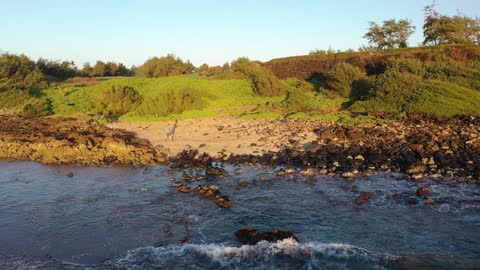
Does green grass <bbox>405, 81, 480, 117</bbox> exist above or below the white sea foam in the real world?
above

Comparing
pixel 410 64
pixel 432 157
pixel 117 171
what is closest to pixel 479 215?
Result: pixel 432 157

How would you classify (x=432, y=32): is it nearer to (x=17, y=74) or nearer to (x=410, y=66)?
(x=410, y=66)

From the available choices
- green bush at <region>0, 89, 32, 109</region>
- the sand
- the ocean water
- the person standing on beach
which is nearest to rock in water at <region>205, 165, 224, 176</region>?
the ocean water

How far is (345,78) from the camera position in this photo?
22.1 metres

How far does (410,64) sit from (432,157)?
29.4ft

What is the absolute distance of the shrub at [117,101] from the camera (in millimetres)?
23797

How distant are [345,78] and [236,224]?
1457 centimetres

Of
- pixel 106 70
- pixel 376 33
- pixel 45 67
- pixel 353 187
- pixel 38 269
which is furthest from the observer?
pixel 106 70

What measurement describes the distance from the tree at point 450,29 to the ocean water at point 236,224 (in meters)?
19.5

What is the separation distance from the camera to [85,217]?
10180 millimetres

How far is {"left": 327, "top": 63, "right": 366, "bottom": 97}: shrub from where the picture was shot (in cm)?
2192

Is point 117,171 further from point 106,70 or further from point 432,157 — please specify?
point 106,70

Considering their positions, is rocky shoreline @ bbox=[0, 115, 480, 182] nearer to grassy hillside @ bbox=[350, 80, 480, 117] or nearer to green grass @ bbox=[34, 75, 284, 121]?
grassy hillside @ bbox=[350, 80, 480, 117]

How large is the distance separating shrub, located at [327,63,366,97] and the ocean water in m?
10.2
